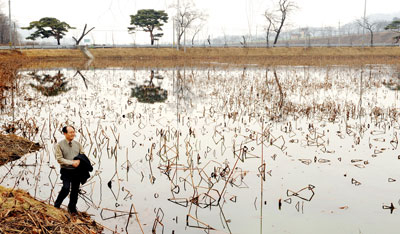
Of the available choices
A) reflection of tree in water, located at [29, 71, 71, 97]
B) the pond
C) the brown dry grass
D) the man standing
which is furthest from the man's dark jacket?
reflection of tree in water, located at [29, 71, 71, 97]

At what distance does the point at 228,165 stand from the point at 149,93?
1334cm

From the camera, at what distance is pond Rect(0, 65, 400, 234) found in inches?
251

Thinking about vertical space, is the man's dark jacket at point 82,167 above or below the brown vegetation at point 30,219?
above

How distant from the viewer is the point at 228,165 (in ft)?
29.4

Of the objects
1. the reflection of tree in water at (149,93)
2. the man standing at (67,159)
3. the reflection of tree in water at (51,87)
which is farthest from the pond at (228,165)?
Result: the reflection of tree in water at (51,87)

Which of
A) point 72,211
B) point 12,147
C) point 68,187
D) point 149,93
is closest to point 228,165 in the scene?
point 72,211

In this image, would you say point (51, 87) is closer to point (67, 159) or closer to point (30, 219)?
point (67, 159)

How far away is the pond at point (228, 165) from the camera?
6.38 m

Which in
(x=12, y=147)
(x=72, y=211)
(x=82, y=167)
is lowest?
(x=72, y=211)

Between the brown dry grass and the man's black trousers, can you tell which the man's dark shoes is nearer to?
the man's black trousers

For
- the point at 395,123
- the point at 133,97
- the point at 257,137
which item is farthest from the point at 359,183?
the point at 133,97

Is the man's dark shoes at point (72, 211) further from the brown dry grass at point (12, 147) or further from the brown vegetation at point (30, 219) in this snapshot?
the brown dry grass at point (12, 147)

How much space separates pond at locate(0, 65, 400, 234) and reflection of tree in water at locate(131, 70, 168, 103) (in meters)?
0.98

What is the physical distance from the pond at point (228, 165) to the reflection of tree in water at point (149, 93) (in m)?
0.98
